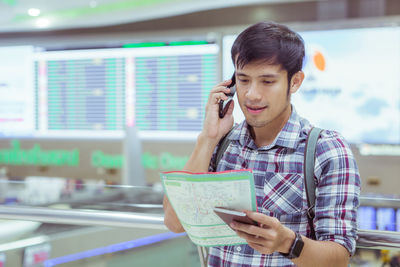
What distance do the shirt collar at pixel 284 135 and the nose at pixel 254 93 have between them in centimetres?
10

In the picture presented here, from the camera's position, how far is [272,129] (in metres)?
1.18

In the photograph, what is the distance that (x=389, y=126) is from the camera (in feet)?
16.1

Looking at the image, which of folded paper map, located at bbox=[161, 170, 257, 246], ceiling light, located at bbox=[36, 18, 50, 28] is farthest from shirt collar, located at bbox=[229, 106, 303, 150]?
ceiling light, located at bbox=[36, 18, 50, 28]

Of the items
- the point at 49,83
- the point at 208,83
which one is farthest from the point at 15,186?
the point at 49,83

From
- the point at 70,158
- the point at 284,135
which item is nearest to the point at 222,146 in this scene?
the point at 284,135

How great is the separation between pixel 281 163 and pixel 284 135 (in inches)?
2.6

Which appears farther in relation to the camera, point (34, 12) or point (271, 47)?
point (34, 12)

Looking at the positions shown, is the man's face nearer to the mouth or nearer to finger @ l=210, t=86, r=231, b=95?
the mouth

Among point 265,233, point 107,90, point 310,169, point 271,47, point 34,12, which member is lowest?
point 265,233

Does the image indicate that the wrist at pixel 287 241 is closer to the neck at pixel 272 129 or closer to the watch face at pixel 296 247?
the watch face at pixel 296 247

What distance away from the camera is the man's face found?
1.10 metres

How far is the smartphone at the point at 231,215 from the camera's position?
94 cm

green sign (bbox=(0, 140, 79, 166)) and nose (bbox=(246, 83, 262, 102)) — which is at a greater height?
nose (bbox=(246, 83, 262, 102))

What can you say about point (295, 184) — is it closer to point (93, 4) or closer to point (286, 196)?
point (286, 196)
